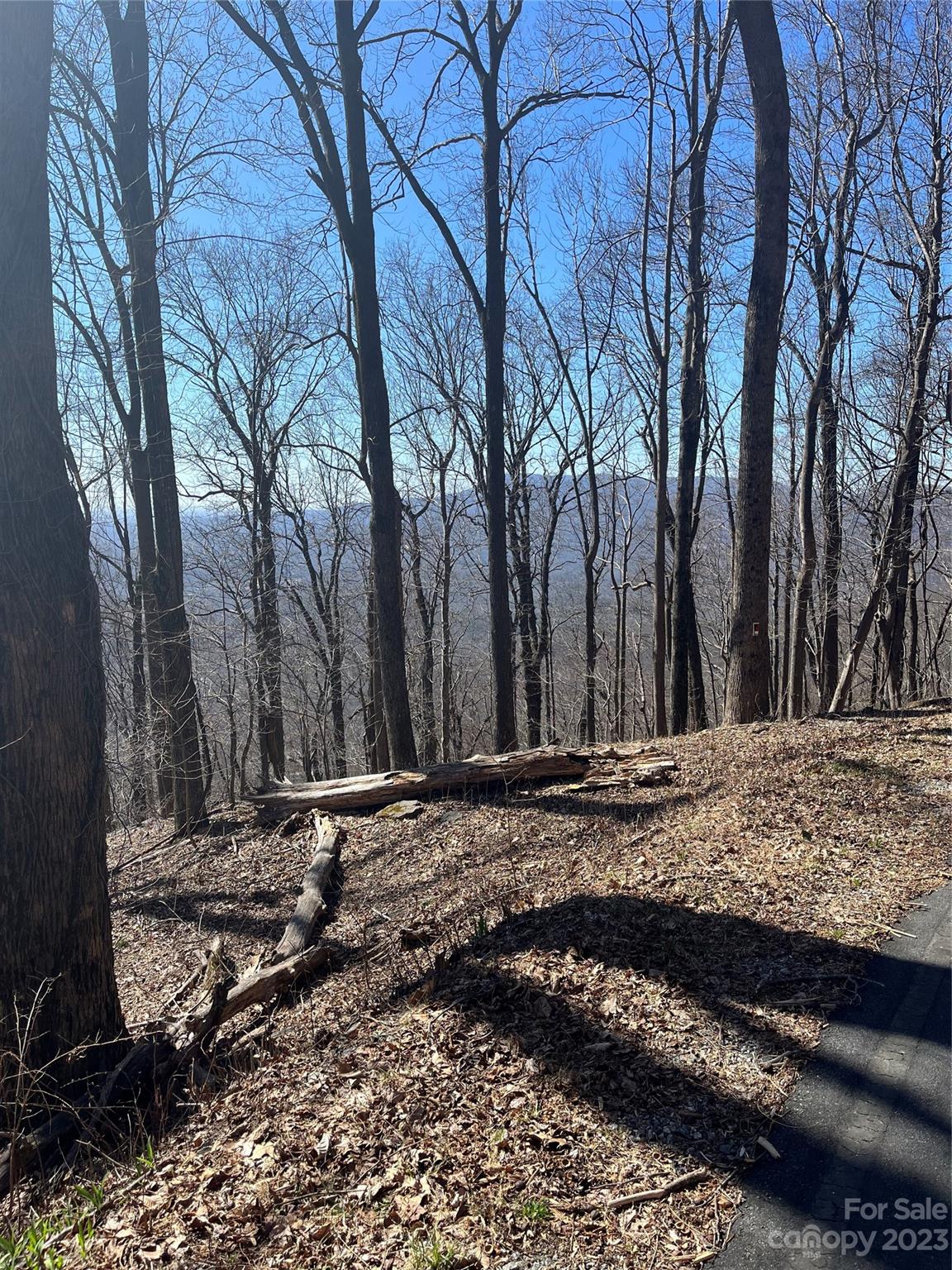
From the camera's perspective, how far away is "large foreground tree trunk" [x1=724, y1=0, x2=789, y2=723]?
912 cm

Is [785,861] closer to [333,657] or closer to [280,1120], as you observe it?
[280,1120]

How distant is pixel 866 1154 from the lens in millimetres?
2777

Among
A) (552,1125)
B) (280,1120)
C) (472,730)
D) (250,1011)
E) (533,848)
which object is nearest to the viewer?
(552,1125)

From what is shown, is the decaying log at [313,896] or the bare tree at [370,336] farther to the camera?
the bare tree at [370,336]

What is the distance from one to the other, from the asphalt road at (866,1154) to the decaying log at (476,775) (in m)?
4.84

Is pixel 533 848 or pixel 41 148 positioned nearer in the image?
pixel 41 148

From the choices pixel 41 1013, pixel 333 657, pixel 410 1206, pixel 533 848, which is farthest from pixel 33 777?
pixel 333 657

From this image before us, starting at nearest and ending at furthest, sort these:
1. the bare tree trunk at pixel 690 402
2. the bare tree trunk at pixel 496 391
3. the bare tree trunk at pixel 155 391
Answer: the bare tree trunk at pixel 155 391 → the bare tree trunk at pixel 496 391 → the bare tree trunk at pixel 690 402

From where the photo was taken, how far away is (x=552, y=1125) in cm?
309

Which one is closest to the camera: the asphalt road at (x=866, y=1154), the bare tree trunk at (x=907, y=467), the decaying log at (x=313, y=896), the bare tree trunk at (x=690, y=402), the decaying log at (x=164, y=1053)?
the asphalt road at (x=866, y=1154)

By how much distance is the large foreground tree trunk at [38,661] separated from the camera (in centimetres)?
430

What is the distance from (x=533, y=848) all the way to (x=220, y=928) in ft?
9.56

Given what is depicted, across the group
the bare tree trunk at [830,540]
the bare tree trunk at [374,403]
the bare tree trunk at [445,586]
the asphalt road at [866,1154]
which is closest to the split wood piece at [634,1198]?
the asphalt road at [866,1154]

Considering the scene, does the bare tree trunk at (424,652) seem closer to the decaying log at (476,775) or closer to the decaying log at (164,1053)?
the decaying log at (476,775)
